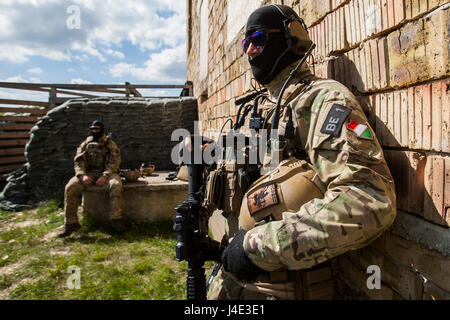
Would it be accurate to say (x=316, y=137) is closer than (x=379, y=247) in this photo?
Yes

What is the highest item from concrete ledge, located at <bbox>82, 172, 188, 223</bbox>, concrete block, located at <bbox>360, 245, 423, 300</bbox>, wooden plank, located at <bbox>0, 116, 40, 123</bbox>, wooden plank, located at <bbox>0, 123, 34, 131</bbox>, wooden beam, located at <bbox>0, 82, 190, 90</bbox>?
wooden beam, located at <bbox>0, 82, 190, 90</bbox>

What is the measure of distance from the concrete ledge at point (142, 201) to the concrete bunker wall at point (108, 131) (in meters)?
1.93

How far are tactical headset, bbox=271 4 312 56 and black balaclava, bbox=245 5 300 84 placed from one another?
23mm

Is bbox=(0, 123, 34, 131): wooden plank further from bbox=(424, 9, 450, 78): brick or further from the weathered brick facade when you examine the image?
bbox=(424, 9, 450, 78): brick

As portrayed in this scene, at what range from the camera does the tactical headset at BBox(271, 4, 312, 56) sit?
1347 mm

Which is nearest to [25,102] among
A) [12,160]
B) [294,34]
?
[12,160]

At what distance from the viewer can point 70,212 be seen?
4516mm

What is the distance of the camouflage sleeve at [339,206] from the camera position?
0.88m

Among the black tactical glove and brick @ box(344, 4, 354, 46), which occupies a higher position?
brick @ box(344, 4, 354, 46)

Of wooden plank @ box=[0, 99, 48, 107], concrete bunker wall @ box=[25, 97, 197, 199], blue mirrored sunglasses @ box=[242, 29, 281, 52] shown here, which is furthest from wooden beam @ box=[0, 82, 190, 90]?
blue mirrored sunglasses @ box=[242, 29, 281, 52]

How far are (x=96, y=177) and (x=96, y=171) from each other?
113mm
